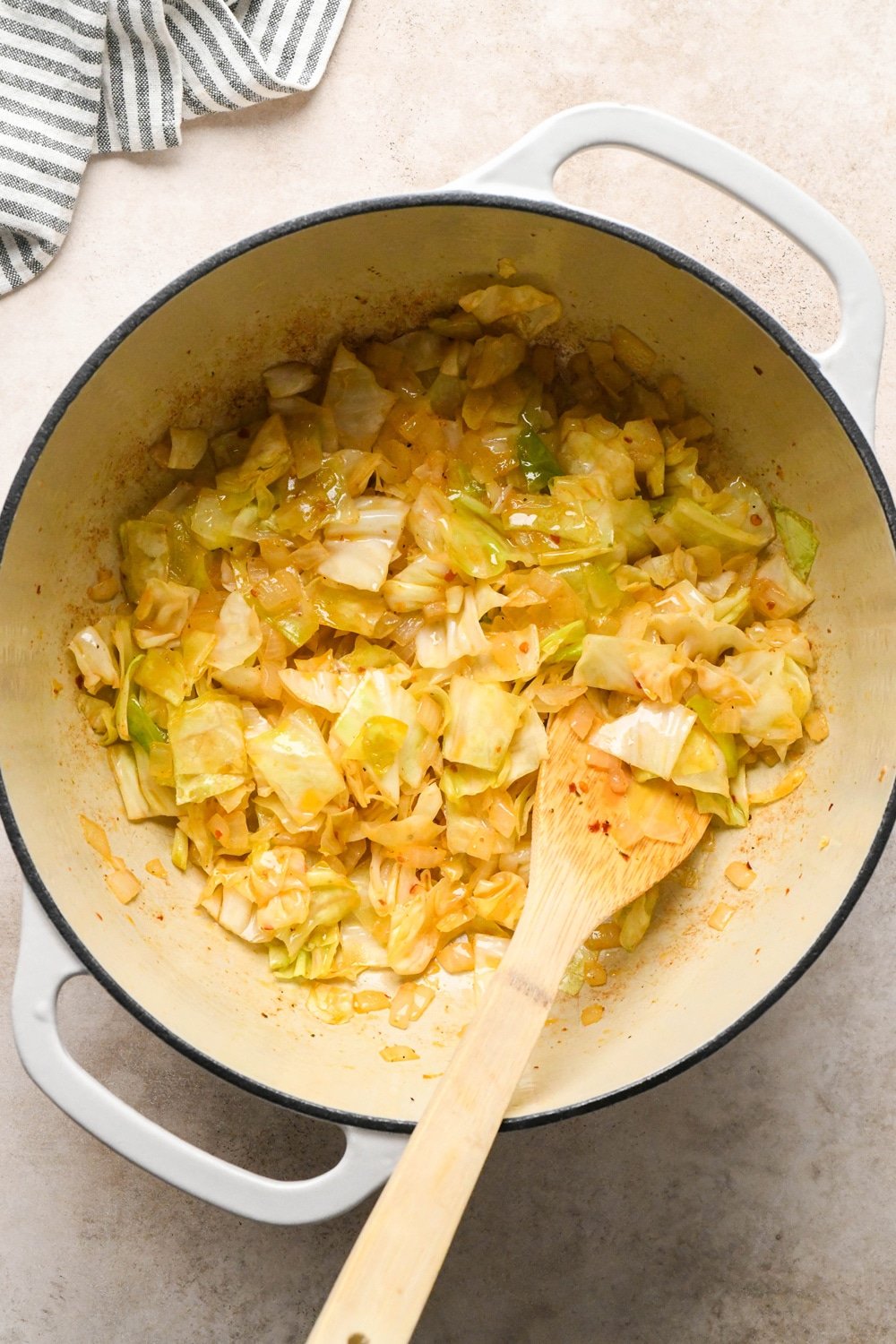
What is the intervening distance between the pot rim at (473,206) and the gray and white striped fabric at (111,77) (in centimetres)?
65

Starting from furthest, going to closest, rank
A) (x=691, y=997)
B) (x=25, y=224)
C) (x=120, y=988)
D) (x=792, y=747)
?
1. (x=25, y=224)
2. (x=792, y=747)
3. (x=691, y=997)
4. (x=120, y=988)

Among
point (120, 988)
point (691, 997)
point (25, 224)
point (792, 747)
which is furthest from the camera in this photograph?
point (25, 224)

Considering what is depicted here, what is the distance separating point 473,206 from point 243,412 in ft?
1.88

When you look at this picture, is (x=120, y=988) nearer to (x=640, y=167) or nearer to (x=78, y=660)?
(x=78, y=660)

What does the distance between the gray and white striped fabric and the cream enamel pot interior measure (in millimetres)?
521

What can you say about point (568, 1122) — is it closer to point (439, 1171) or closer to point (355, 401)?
point (439, 1171)

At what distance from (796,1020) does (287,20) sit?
6.76ft

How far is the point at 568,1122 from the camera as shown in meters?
1.94

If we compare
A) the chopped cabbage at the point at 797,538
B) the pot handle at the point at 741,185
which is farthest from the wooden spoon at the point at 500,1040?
the pot handle at the point at 741,185

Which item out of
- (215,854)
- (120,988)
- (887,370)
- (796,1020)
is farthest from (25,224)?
(796,1020)

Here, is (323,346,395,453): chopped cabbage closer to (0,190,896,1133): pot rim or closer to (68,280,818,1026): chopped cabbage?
(68,280,818,1026): chopped cabbage

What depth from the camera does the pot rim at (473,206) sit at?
4.53ft

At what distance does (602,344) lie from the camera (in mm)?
1753

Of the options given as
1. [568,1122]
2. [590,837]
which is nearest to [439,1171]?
[590,837]
